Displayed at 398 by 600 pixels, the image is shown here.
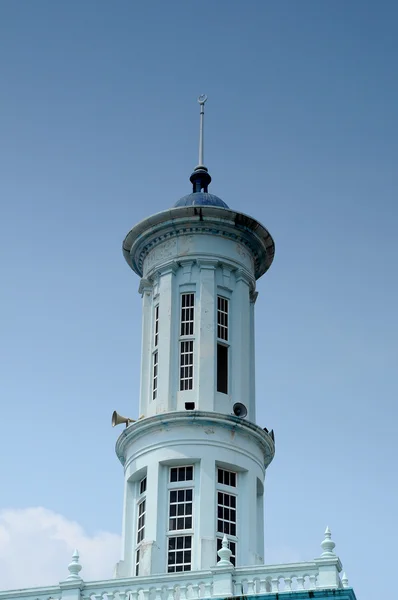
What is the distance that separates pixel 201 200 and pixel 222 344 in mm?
5052

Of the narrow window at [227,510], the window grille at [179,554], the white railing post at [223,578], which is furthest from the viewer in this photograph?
the narrow window at [227,510]

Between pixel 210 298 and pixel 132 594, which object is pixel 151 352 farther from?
pixel 132 594

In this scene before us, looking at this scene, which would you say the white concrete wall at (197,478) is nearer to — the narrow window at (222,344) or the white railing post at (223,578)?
the narrow window at (222,344)

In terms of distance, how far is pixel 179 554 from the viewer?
108 feet

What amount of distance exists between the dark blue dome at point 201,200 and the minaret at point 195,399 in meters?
0.06

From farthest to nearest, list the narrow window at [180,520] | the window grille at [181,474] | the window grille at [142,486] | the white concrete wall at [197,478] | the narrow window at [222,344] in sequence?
the narrow window at [222,344] < the window grille at [142,486] < the window grille at [181,474] < the white concrete wall at [197,478] < the narrow window at [180,520]

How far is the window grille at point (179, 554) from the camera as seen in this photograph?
32.5 m

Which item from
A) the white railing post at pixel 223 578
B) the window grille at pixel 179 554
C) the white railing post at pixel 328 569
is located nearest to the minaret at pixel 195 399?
the window grille at pixel 179 554

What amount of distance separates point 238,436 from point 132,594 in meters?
6.06

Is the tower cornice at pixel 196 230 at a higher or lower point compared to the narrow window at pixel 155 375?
higher

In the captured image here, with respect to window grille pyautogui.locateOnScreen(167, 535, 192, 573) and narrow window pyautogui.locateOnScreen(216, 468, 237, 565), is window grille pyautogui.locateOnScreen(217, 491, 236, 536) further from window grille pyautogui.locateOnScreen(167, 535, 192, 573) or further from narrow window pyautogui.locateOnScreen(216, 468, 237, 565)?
window grille pyautogui.locateOnScreen(167, 535, 192, 573)

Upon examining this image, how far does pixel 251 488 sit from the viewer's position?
34.3 metres

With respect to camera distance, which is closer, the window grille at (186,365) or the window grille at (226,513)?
the window grille at (226,513)

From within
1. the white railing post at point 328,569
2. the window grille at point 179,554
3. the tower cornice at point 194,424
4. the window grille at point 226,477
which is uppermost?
the tower cornice at point 194,424
